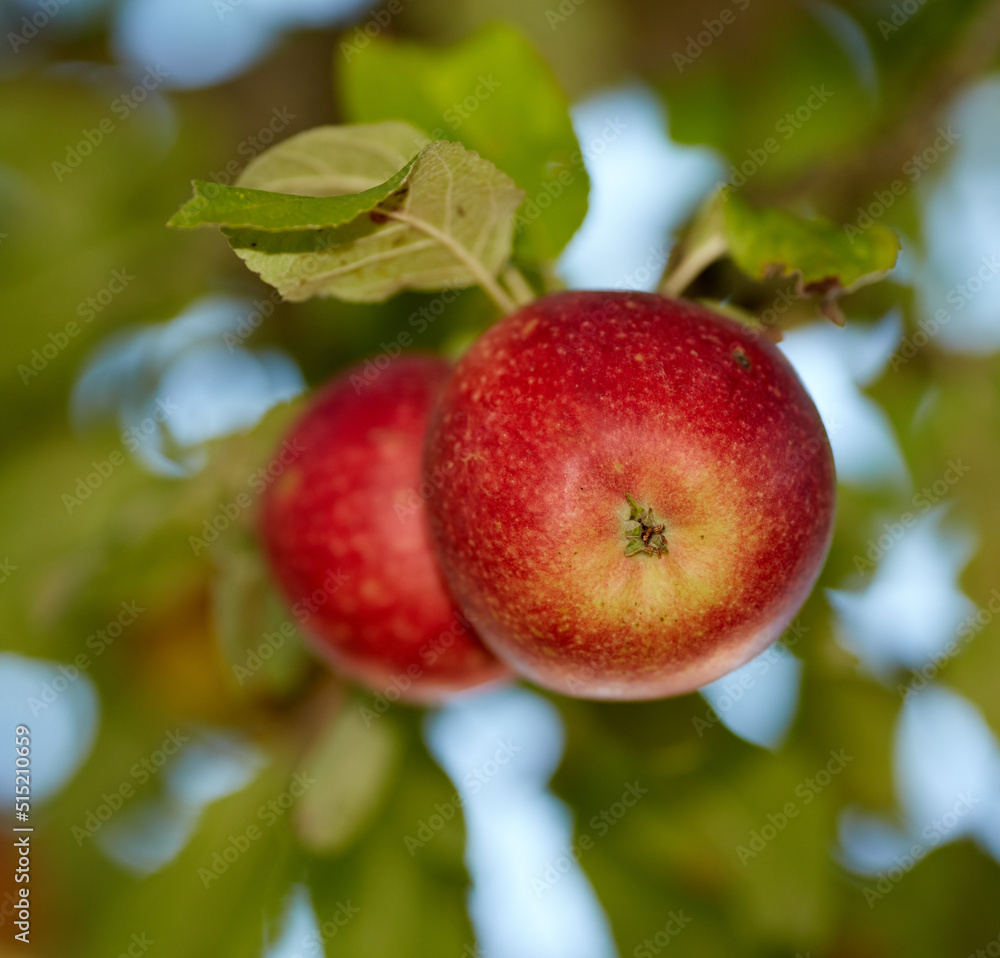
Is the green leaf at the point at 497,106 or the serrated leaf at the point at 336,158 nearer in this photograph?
the serrated leaf at the point at 336,158

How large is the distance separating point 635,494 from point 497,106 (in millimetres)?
670

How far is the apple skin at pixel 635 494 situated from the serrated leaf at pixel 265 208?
0.77 ft

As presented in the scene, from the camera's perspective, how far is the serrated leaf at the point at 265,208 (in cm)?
96

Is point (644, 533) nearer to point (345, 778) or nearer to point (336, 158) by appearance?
point (336, 158)

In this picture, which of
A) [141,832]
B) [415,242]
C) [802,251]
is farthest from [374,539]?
[141,832]

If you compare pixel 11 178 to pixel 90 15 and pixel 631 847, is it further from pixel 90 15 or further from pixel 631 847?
pixel 631 847

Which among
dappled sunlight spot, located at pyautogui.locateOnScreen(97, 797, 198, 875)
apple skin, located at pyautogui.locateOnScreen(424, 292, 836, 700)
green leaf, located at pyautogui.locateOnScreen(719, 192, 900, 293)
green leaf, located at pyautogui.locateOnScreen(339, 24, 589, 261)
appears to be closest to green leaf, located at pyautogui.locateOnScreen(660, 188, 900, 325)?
green leaf, located at pyautogui.locateOnScreen(719, 192, 900, 293)

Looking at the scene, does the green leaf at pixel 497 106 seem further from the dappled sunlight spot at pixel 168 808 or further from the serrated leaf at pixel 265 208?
the dappled sunlight spot at pixel 168 808

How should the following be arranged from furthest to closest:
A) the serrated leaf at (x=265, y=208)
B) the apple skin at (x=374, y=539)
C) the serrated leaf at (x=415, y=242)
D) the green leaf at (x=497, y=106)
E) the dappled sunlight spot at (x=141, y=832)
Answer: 1. the dappled sunlight spot at (x=141, y=832)
2. the apple skin at (x=374, y=539)
3. the green leaf at (x=497, y=106)
4. the serrated leaf at (x=415, y=242)
5. the serrated leaf at (x=265, y=208)

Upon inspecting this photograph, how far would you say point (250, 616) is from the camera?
6.33 ft

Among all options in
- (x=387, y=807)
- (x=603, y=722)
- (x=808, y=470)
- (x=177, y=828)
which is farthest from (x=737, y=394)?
(x=177, y=828)

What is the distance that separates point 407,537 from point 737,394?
0.64 m

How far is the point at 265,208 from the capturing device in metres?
0.98

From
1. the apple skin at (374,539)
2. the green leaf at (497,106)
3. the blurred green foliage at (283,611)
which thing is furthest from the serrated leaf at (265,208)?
the blurred green foliage at (283,611)
